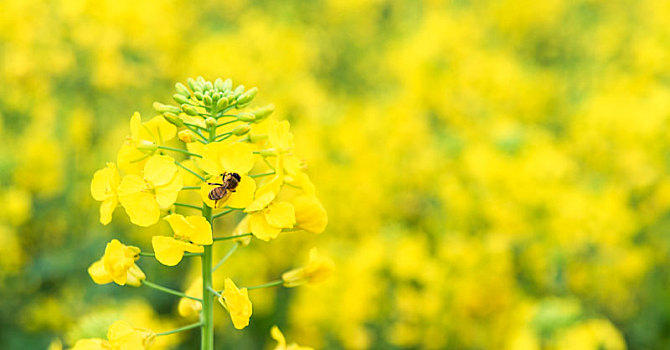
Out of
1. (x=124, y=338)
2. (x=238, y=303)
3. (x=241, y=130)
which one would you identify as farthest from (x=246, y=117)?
(x=124, y=338)

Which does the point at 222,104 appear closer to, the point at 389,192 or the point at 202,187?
the point at 202,187

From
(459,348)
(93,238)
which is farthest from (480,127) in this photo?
(93,238)

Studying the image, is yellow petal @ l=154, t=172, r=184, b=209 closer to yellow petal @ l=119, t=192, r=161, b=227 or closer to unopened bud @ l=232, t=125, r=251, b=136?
yellow petal @ l=119, t=192, r=161, b=227

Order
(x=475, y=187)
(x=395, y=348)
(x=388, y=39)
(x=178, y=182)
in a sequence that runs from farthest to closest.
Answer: (x=388, y=39) < (x=475, y=187) < (x=395, y=348) < (x=178, y=182)

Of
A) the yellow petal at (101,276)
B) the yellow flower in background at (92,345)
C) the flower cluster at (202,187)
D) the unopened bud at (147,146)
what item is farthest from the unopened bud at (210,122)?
the yellow flower in background at (92,345)

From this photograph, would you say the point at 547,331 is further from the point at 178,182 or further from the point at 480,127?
the point at 480,127

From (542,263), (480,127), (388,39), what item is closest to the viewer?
(542,263)
